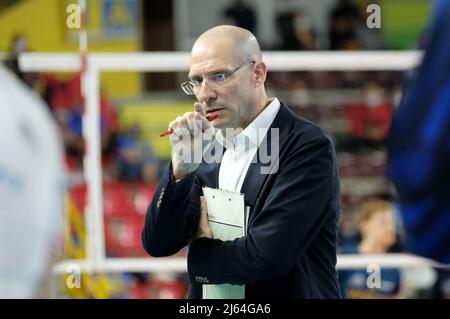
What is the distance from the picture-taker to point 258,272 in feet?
6.56

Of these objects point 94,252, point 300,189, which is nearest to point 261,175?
point 300,189

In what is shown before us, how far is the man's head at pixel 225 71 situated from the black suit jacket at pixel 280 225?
0.33ft

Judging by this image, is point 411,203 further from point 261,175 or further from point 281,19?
point 281,19

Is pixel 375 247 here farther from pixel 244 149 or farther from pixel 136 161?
pixel 136 161

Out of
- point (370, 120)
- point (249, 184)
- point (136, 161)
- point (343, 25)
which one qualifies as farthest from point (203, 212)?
point (343, 25)

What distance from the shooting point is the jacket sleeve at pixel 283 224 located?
1.99 meters

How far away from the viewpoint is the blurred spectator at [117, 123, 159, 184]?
7.25 metres

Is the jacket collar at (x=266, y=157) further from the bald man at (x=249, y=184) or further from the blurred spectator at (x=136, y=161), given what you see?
the blurred spectator at (x=136, y=161)

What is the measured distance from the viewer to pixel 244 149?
2.19 m

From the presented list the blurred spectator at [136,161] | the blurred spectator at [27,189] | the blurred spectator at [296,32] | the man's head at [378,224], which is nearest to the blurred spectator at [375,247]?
the man's head at [378,224]

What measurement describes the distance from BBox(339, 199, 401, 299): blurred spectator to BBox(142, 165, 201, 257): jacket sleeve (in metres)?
1.94

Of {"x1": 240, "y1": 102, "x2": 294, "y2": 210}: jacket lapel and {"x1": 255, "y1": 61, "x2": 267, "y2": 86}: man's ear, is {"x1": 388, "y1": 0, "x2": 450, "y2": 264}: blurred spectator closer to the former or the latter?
{"x1": 240, "y1": 102, "x2": 294, "y2": 210}: jacket lapel

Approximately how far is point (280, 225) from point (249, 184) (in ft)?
0.51
